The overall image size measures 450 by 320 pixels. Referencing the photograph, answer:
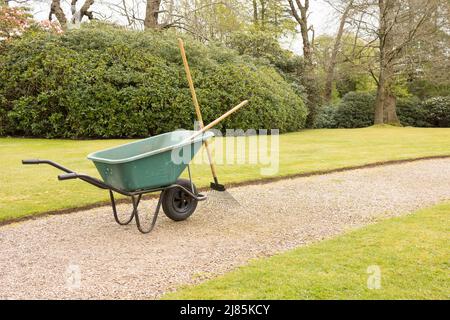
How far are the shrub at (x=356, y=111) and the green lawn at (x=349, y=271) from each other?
17234 mm

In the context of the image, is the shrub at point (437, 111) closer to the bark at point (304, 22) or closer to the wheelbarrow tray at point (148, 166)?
the bark at point (304, 22)

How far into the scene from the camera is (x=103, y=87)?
Result: 10.8 m

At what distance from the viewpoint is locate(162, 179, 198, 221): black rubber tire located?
4293mm

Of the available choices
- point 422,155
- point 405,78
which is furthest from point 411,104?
point 422,155

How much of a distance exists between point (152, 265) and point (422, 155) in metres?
7.19

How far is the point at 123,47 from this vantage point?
11750 millimetres

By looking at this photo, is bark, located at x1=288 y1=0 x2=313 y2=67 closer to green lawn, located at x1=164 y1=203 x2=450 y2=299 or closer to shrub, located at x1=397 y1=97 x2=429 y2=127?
shrub, located at x1=397 y1=97 x2=429 y2=127

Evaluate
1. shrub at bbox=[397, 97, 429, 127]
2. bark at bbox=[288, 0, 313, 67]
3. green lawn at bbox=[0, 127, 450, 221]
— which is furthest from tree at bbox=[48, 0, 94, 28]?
shrub at bbox=[397, 97, 429, 127]

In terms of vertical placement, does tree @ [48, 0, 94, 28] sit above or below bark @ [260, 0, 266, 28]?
below

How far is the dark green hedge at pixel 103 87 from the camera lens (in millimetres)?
10766

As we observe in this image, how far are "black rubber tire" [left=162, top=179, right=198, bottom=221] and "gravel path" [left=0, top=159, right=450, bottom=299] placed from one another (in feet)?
0.29

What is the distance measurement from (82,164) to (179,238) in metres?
3.97

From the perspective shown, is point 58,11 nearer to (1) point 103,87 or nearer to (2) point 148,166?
(1) point 103,87

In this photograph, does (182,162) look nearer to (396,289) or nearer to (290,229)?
(290,229)
